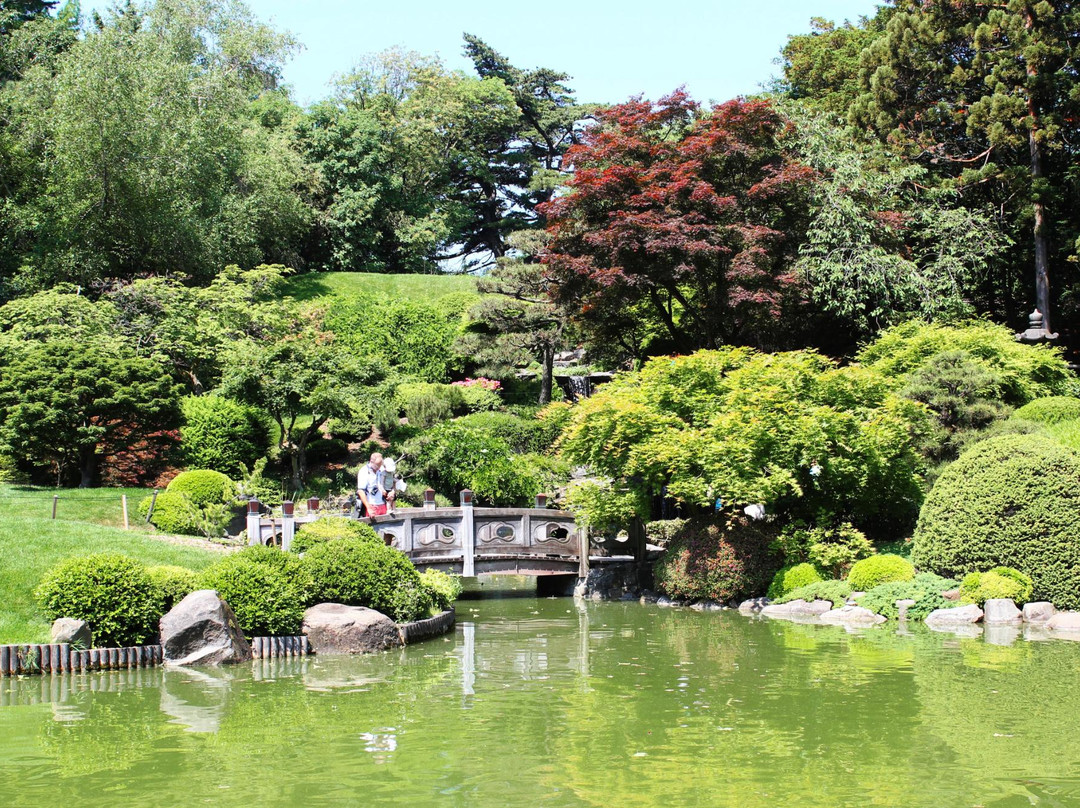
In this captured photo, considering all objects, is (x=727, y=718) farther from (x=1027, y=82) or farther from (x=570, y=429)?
(x=1027, y=82)

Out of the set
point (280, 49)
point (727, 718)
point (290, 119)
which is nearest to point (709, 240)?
point (727, 718)

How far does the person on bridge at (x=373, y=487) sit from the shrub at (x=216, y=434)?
790 cm

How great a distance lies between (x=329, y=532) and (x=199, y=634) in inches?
155

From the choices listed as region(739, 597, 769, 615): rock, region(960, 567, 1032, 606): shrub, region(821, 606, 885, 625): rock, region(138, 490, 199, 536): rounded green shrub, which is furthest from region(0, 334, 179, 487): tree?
region(960, 567, 1032, 606): shrub

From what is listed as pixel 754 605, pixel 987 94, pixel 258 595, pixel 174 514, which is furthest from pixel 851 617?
pixel 987 94

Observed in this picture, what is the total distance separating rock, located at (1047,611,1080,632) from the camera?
14062 mm

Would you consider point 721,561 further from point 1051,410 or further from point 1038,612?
point 1051,410

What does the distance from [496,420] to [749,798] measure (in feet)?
69.0

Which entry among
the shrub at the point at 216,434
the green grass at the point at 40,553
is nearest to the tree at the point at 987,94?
the shrub at the point at 216,434

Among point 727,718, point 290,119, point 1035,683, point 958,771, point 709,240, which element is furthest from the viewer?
point 290,119

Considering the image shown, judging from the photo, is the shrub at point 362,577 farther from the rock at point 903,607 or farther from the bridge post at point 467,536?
the rock at point 903,607

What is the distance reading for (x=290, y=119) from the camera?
151 feet

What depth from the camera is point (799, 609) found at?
1639 cm

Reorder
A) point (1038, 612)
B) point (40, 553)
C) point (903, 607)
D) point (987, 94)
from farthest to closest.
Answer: point (987, 94) < point (903, 607) < point (40, 553) < point (1038, 612)
